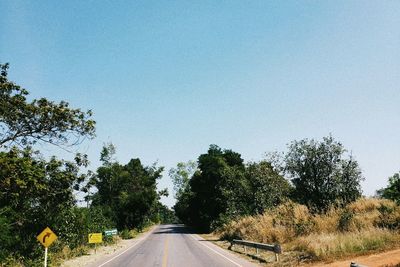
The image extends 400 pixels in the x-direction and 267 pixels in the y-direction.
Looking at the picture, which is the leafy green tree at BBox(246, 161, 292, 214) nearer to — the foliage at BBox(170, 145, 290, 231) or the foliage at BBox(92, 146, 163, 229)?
the foliage at BBox(170, 145, 290, 231)

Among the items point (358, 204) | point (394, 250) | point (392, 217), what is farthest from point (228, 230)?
point (394, 250)

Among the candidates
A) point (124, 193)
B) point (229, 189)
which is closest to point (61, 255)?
point (229, 189)

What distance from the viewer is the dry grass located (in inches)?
617

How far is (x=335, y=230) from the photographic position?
20438mm

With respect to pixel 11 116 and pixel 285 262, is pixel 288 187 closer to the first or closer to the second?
pixel 285 262

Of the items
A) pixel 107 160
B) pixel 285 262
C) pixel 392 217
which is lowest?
pixel 285 262

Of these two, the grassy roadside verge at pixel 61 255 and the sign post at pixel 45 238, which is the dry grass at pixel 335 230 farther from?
the grassy roadside verge at pixel 61 255

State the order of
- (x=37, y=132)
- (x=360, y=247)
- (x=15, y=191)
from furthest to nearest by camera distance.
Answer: (x=37, y=132)
(x=15, y=191)
(x=360, y=247)

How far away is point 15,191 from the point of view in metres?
18.0

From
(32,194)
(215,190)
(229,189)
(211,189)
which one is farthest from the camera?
(211,189)

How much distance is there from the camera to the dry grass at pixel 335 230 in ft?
51.4

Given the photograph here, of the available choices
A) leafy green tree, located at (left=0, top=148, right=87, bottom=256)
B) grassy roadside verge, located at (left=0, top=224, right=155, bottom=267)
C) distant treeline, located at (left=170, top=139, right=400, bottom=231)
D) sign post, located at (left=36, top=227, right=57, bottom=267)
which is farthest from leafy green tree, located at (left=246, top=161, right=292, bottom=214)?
sign post, located at (left=36, top=227, right=57, bottom=267)

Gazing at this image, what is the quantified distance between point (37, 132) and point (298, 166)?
21.9 meters

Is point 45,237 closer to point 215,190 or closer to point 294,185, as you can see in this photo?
point 294,185
